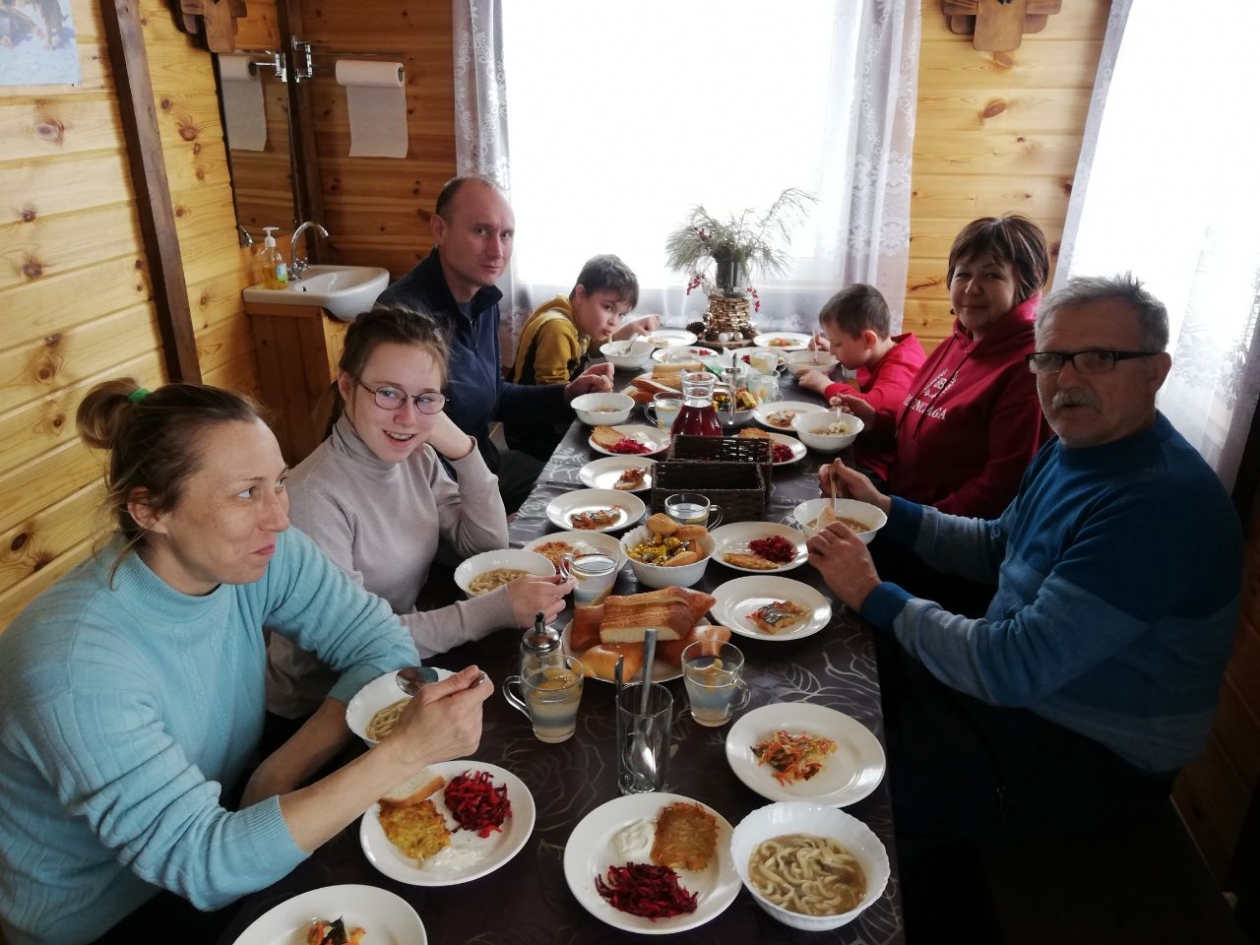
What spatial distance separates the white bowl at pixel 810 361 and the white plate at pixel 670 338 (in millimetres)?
428

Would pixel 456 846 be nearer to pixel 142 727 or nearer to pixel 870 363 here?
pixel 142 727

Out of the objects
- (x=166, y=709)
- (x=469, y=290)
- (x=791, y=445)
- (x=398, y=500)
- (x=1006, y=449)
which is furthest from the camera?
(x=469, y=290)

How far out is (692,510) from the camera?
1.85m

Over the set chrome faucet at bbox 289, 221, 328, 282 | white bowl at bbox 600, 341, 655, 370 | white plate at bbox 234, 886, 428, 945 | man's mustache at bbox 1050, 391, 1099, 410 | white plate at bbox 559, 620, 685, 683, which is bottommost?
white plate at bbox 234, 886, 428, 945

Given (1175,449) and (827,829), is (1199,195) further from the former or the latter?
(827,829)

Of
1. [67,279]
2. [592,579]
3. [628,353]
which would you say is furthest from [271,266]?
[592,579]

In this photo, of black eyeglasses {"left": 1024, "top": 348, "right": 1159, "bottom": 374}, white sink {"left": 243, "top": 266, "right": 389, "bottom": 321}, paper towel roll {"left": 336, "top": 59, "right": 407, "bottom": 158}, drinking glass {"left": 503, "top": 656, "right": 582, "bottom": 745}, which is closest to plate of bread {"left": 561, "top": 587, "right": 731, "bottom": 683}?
drinking glass {"left": 503, "top": 656, "right": 582, "bottom": 745}

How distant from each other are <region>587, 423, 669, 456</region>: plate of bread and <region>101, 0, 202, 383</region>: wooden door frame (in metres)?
1.86

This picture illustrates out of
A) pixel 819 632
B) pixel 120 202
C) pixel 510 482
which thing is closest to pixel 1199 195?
pixel 819 632

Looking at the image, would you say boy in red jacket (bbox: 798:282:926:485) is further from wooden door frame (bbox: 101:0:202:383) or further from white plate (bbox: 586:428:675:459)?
wooden door frame (bbox: 101:0:202:383)

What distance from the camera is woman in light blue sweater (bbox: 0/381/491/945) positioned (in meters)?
1.06

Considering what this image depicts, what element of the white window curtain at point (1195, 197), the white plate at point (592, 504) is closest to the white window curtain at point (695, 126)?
the white window curtain at point (1195, 197)

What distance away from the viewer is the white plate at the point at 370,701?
4.25ft

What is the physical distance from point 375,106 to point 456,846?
400 centimetres
